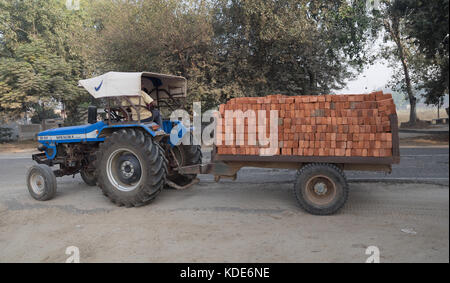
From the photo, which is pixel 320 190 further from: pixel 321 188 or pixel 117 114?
pixel 117 114

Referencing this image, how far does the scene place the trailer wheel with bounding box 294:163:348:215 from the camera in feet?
16.6

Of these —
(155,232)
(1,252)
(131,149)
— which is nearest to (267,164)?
(155,232)

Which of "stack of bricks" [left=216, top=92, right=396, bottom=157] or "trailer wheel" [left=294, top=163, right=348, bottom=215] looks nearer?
"stack of bricks" [left=216, top=92, right=396, bottom=157]

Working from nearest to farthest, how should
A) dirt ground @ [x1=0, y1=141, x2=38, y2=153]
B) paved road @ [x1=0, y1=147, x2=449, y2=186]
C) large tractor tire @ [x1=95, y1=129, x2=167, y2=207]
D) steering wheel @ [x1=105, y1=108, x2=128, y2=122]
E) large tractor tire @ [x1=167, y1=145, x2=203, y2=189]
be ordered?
large tractor tire @ [x1=95, y1=129, x2=167, y2=207] < steering wheel @ [x1=105, y1=108, x2=128, y2=122] < large tractor tire @ [x1=167, y1=145, x2=203, y2=189] < paved road @ [x1=0, y1=147, x2=449, y2=186] < dirt ground @ [x1=0, y1=141, x2=38, y2=153]

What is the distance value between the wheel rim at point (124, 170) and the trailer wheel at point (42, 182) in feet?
4.78

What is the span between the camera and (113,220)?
17.7 feet

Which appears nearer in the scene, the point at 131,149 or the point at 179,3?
the point at 131,149

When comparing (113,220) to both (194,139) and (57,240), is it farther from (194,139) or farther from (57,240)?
(194,139)

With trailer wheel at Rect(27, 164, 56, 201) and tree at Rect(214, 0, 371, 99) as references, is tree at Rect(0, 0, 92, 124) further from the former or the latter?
trailer wheel at Rect(27, 164, 56, 201)

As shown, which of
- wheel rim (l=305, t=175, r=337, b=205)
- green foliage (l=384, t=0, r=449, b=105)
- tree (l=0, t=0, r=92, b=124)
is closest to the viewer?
green foliage (l=384, t=0, r=449, b=105)

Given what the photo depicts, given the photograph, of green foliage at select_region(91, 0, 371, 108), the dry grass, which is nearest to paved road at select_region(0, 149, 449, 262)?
the dry grass

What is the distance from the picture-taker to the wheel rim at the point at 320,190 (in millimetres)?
5207

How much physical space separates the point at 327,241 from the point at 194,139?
3854 millimetres

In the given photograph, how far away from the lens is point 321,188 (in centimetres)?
521
